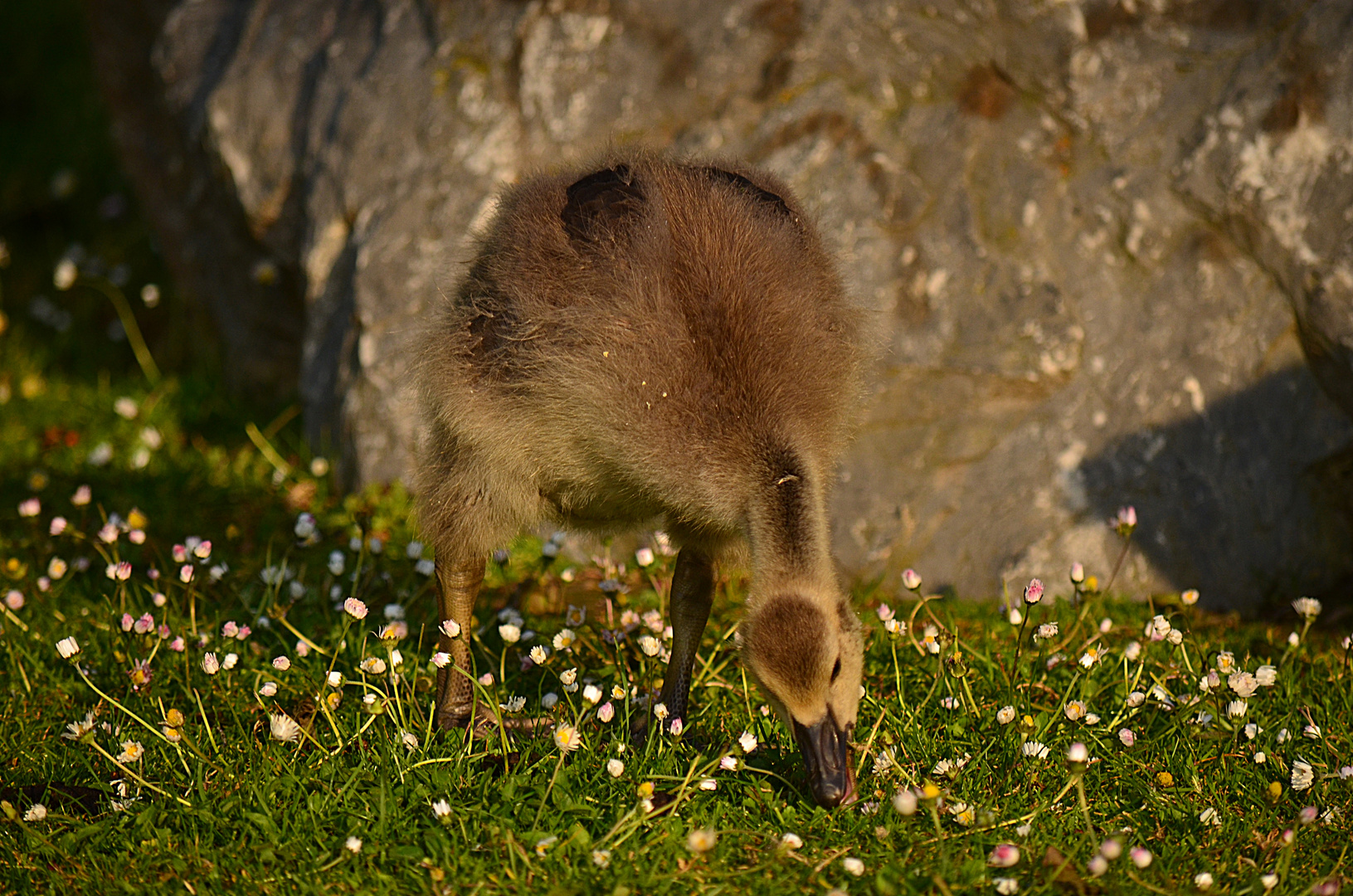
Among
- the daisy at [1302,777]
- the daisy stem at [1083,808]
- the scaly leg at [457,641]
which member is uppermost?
the daisy stem at [1083,808]

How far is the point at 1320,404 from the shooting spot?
4.96m

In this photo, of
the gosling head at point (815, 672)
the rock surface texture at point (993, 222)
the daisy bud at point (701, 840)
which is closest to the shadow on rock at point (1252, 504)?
the rock surface texture at point (993, 222)

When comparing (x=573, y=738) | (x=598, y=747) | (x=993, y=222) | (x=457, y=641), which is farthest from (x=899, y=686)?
(x=993, y=222)

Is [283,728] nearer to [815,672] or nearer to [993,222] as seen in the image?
[815,672]

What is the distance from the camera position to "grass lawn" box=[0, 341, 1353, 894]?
3068mm

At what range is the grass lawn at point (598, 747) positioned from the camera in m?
3.07

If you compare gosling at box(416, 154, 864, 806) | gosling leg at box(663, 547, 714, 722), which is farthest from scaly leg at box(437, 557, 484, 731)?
gosling leg at box(663, 547, 714, 722)

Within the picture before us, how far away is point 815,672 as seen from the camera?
10.00 ft

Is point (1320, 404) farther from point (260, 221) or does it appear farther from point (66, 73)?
point (66, 73)

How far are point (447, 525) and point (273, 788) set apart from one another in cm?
101

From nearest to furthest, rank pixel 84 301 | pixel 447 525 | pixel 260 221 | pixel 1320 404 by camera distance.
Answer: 1. pixel 447 525
2. pixel 1320 404
3. pixel 260 221
4. pixel 84 301

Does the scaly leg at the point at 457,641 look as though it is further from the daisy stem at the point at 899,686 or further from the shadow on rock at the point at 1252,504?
the shadow on rock at the point at 1252,504

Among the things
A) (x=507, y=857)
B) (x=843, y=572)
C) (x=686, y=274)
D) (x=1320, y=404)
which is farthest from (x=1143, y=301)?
(x=507, y=857)

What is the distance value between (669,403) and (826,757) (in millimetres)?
1025
